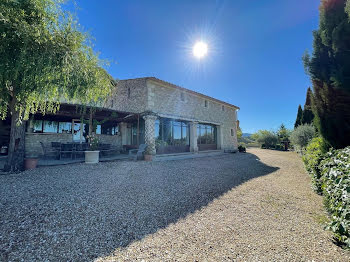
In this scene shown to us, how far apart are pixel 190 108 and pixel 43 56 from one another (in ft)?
34.2

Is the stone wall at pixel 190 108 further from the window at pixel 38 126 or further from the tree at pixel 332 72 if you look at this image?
the tree at pixel 332 72

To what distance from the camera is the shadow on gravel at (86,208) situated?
221 centimetres

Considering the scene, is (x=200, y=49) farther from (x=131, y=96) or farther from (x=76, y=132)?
(x=76, y=132)

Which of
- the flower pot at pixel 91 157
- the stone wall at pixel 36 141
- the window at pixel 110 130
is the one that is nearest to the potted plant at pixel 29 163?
the flower pot at pixel 91 157

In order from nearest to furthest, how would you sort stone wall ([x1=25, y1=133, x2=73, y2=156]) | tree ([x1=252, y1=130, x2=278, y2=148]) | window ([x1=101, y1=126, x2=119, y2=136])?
1. stone wall ([x1=25, y1=133, x2=73, y2=156])
2. window ([x1=101, y1=126, x2=119, y2=136])
3. tree ([x1=252, y1=130, x2=278, y2=148])

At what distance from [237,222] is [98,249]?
94.2 inches

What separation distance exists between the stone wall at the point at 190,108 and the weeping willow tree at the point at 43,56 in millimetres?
5486

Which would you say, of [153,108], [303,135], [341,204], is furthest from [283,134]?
[341,204]

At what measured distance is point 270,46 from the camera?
10.0 meters

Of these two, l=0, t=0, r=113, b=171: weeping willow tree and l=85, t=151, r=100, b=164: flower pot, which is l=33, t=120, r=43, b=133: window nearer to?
l=85, t=151, r=100, b=164: flower pot

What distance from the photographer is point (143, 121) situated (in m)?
11.5

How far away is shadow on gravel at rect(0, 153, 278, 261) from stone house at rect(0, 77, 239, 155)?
15.4ft

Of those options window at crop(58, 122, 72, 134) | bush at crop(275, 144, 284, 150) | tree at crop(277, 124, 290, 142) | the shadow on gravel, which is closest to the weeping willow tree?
the shadow on gravel

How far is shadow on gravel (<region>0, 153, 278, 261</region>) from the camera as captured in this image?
2.21 m
